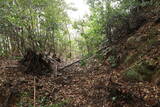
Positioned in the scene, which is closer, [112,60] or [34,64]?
[112,60]

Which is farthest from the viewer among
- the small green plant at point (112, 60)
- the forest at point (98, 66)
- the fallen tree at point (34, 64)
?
the fallen tree at point (34, 64)

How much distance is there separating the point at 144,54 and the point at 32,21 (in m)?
7.13

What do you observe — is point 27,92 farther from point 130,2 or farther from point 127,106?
point 130,2

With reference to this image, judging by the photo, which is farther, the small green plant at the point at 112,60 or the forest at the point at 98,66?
the small green plant at the point at 112,60

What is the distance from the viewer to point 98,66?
10180 mm

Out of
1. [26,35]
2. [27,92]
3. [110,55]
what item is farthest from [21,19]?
[110,55]

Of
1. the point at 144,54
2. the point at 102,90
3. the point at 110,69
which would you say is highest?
the point at 144,54

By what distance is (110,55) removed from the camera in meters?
9.82

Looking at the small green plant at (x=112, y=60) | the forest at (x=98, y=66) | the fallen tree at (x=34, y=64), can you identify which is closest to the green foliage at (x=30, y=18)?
the forest at (x=98, y=66)

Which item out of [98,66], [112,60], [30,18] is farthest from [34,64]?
[112,60]

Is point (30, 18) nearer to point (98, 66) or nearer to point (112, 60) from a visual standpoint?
point (98, 66)

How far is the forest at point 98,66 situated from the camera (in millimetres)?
5900

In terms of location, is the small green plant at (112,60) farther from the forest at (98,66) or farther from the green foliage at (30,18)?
the green foliage at (30,18)

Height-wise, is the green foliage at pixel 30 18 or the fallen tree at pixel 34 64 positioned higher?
the green foliage at pixel 30 18
